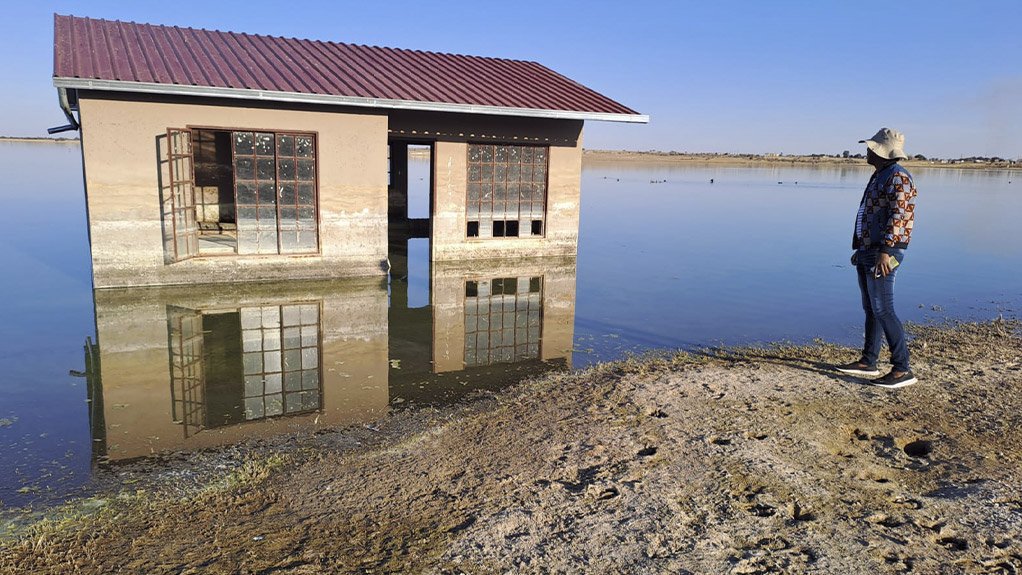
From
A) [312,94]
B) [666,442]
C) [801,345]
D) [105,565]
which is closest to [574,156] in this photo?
[312,94]

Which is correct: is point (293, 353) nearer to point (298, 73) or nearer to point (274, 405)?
point (274, 405)

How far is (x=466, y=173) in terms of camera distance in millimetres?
12445

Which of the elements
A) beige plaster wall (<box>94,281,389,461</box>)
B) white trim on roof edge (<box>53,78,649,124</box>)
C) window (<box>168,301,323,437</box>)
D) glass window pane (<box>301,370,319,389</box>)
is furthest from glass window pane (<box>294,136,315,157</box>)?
glass window pane (<box>301,370,319,389</box>)

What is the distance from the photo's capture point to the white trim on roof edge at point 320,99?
8789mm

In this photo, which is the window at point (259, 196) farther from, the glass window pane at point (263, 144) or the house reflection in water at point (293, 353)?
the house reflection in water at point (293, 353)

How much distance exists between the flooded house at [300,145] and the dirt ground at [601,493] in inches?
241

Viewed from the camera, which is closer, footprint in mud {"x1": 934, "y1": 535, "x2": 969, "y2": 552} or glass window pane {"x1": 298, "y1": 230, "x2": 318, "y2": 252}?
footprint in mud {"x1": 934, "y1": 535, "x2": 969, "y2": 552}

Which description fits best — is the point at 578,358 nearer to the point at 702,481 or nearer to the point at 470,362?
the point at 470,362

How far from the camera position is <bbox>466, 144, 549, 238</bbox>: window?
12.6m

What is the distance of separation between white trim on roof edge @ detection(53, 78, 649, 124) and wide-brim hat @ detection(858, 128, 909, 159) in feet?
22.5

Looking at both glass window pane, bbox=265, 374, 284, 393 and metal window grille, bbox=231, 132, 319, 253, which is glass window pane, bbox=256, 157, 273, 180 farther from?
glass window pane, bbox=265, 374, 284, 393

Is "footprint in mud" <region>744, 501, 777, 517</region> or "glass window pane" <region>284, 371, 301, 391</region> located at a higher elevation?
"footprint in mud" <region>744, 501, 777, 517</region>

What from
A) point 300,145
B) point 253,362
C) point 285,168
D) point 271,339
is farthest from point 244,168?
point 253,362

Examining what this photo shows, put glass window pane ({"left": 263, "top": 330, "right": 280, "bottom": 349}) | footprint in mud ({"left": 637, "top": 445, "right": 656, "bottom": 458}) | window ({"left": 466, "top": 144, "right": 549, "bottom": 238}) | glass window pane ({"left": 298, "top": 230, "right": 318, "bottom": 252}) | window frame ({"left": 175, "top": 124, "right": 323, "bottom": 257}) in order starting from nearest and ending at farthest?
footprint in mud ({"left": 637, "top": 445, "right": 656, "bottom": 458}) < glass window pane ({"left": 263, "top": 330, "right": 280, "bottom": 349}) < window frame ({"left": 175, "top": 124, "right": 323, "bottom": 257}) < glass window pane ({"left": 298, "top": 230, "right": 318, "bottom": 252}) < window ({"left": 466, "top": 144, "right": 549, "bottom": 238})
